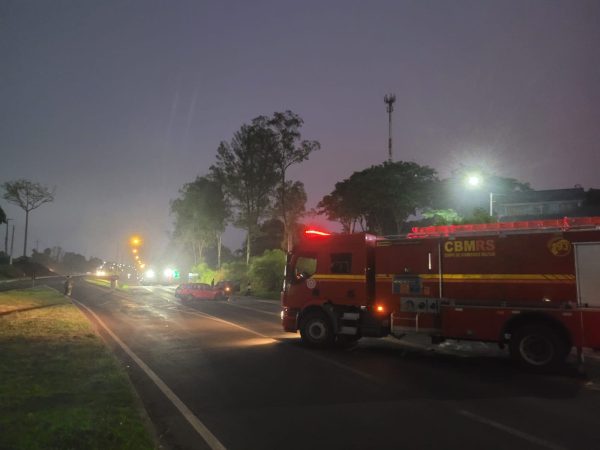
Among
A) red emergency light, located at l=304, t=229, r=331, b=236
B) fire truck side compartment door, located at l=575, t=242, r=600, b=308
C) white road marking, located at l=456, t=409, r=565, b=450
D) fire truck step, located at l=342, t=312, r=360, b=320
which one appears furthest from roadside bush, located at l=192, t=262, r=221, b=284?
white road marking, located at l=456, t=409, r=565, b=450

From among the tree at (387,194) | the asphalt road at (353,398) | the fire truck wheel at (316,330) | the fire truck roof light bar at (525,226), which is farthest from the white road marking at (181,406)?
the tree at (387,194)

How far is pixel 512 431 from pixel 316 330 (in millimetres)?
7374

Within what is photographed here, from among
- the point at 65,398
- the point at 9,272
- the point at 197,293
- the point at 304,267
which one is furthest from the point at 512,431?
the point at 9,272

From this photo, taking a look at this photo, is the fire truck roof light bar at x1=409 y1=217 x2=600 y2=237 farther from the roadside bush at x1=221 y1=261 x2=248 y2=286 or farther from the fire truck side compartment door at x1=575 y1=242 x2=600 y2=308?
the roadside bush at x1=221 y1=261 x2=248 y2=286

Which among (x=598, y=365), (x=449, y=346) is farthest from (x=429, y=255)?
(x=598, y=365)

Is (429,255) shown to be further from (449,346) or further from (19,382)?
(19,382)

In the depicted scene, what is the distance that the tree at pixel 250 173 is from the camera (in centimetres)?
4744

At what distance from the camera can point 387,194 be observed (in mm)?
41844

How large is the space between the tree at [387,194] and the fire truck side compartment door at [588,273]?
31.1m

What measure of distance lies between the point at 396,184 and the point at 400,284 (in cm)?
3046

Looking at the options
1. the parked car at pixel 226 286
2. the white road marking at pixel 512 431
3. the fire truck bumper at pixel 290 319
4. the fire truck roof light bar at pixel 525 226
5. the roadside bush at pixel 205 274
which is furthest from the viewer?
the roadside bush at pixel 205 274

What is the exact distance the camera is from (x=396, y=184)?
4141 centimetres

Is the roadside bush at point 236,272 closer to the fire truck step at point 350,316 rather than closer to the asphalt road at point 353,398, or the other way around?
the asphalt road at point 353,398

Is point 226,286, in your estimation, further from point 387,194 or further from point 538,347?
point 538,347
